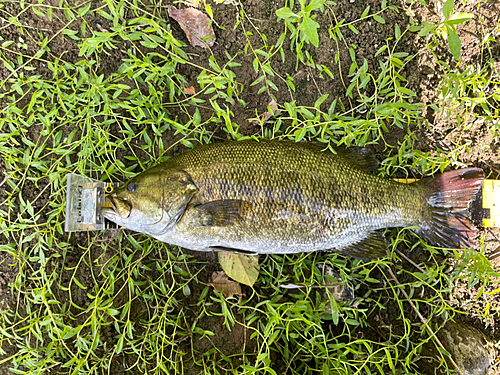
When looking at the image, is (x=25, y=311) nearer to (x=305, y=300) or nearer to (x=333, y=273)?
(x=305, y=300)

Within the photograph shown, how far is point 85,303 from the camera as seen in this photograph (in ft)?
9.49

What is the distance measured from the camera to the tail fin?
2.71 meters

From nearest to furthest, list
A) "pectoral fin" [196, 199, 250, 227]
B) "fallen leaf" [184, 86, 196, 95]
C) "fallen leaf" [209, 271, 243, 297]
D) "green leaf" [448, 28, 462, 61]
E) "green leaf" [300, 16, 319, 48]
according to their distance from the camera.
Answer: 1. "green leaf" [300, 16, 319, 48]
2. "green leaf" [448, 28, 462, 61]
3. "pectoral fin" [196, 199, 250, 227]
4. "fallen leaf" [209, 271, 243, 297]
5. "fallen leaf" [184, 86, 196, 95]

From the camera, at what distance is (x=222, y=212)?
8.10 ft

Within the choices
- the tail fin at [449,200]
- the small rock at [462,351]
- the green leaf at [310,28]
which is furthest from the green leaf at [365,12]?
the small rock at [462,351]

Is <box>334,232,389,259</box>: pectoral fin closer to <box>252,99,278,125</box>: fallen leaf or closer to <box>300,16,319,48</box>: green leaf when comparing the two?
<box>252,99,278,125</box>: fallen leaf

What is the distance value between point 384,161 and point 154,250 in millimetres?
2345

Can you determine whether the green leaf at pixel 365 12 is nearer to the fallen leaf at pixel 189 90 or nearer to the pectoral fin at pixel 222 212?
the fallen leaf at pixel 189 90

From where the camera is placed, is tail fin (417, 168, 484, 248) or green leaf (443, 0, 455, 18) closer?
green leaf (443, 0, 455, 18)

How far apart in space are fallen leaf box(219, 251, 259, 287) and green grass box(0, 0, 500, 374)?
0.47 ft

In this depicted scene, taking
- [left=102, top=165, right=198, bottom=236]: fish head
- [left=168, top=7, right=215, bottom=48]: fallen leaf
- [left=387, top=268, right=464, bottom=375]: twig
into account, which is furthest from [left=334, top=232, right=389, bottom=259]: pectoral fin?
[left=168, top=7, right=215, bottom=48]: fallen leaf

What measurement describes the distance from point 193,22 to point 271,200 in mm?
1877

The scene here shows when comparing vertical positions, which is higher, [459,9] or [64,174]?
[459,9]

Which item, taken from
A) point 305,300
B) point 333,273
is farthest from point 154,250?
point 333,273
